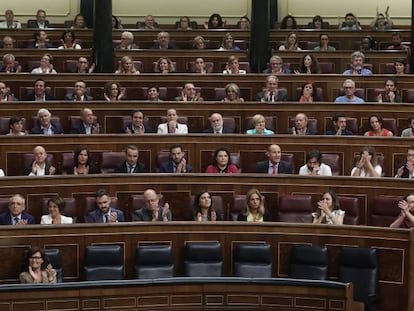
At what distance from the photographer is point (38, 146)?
820 cm

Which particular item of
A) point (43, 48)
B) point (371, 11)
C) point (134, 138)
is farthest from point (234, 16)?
point (134, 138)

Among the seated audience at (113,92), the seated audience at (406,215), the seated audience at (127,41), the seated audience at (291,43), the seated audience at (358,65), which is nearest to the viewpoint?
the seated audience at (406,215)

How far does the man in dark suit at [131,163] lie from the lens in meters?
8.05

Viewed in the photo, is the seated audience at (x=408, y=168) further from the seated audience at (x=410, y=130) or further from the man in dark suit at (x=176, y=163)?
the man in dark suit at (x=176, y=163)

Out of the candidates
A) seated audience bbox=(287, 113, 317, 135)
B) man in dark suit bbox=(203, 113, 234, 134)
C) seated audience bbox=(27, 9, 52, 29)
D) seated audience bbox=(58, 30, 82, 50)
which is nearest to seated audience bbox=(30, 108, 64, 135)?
man in dark suit bbox=(203, 113, 234, 134)

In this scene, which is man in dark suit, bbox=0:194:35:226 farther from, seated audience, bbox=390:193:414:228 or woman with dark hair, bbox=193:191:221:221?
seated audience, bbox=390:193:414:228

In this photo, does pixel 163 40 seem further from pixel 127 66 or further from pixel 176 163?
pixel 176 163

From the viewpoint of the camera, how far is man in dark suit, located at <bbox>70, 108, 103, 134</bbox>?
A: 8.87 metres

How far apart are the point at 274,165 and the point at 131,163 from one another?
116 cm

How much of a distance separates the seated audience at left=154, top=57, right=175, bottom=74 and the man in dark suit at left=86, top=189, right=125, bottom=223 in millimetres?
3113

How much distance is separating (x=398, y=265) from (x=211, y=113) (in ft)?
9.61

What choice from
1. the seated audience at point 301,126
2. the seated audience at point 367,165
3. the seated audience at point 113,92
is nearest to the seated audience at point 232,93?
the seated audience at point 301,126

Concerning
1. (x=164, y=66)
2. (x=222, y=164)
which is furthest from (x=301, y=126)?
(x=164, y=66)

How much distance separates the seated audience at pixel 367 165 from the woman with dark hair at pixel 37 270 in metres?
2.75
